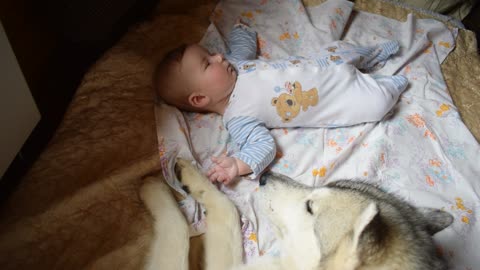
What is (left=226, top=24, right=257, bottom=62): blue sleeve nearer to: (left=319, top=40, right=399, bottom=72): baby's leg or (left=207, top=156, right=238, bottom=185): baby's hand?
(left=319, top=40, right=399, bottom=72): baby's leg

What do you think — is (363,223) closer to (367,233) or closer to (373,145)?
(367,233)

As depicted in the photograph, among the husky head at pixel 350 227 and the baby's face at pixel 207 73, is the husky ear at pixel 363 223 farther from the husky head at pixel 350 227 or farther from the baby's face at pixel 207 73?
the baby's face at pixel 207 73

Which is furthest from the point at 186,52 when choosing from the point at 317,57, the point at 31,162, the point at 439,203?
the point at 439,203

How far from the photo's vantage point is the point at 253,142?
1345mm

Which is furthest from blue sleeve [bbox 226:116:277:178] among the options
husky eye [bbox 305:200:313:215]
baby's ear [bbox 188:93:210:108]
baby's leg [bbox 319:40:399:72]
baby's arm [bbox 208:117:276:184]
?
baby's leg [bbox 319:40:399:72]

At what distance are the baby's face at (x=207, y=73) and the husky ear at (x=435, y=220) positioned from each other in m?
0.77

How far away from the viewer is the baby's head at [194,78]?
1.39 meters

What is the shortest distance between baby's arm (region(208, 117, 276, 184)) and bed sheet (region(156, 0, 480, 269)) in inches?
2.8

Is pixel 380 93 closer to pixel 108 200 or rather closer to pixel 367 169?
pixel 367 169

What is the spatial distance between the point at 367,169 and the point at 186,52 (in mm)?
775

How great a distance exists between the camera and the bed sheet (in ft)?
4.15

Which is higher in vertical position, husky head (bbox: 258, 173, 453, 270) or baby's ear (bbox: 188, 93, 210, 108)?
baby's ear (bbox: 188, 93, 210, 108)

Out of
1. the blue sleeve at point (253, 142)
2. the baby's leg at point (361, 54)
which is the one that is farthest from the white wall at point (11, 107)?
the baby's leg at point (361, 54)

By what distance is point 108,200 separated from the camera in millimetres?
1190
